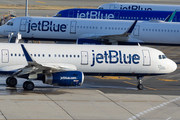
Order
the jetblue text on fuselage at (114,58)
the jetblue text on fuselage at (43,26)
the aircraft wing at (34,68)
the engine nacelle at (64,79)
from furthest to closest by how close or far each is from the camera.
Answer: the jetblue text on fuselage at (43,26) → the jetblue text on fuselage at (114,58) → the engine nacelle at (64,79) → the aircraft wing at (34,68)

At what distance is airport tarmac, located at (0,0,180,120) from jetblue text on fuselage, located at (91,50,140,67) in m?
2.53

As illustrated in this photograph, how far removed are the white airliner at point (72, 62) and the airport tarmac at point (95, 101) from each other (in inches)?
56.0

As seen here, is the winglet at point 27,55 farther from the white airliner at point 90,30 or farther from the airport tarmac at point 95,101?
the white airliner at point 90,30

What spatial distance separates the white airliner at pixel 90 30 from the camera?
5056 centimetres

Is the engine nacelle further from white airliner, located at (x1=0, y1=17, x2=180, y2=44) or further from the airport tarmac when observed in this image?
white airliner, located at (x1=0, y1=17, x2=180, y2=44)

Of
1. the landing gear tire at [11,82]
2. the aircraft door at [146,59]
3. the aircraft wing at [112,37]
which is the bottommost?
the landing gear tire at [11,82]

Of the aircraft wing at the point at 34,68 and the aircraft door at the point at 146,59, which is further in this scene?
the aircraft door at the point at 146,59

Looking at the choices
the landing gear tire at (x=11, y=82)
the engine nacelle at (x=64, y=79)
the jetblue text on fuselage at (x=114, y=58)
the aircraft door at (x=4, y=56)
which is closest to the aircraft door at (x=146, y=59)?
the jetblue text on fuselage at (x=114, y=58)

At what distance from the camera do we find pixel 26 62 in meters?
32.4

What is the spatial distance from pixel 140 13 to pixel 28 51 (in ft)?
110

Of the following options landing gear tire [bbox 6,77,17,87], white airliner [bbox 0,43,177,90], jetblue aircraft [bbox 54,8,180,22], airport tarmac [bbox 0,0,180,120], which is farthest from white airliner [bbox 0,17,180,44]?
landing gear tire [bbox 6,77,17,87]

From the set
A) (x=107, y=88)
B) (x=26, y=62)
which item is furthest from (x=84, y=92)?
(x=26, y=62)

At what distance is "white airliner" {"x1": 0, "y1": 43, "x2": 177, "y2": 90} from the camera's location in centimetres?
3068

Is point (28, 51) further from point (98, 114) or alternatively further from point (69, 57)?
point (98, 114)
